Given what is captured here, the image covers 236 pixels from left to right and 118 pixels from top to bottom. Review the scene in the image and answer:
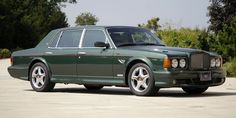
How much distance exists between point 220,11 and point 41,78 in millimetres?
42872

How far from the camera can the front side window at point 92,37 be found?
45.9 feet

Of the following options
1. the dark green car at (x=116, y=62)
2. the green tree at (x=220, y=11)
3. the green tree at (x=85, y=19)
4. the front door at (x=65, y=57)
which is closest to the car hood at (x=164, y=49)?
A: the dark green car at (x=116, y=62)

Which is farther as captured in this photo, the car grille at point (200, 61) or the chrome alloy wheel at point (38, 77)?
the chrome alloy wheel at point (38, 77)

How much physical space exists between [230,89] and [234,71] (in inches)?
226

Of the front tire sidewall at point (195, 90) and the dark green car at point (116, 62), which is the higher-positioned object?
the dark green car at point (116, 62)

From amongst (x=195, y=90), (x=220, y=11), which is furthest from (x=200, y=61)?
(x=220, y=11)

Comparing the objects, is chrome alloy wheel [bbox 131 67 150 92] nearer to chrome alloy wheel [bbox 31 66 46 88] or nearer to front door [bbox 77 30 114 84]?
front door [bbox 77 30 114 84]

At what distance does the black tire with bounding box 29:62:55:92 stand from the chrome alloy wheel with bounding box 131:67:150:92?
97.4 inches

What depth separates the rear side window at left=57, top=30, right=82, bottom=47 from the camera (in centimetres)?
1451

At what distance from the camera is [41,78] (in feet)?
49.0

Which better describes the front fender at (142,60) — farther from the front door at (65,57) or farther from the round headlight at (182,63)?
the front door at (65,57)

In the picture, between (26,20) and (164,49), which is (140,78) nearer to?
(164,49)

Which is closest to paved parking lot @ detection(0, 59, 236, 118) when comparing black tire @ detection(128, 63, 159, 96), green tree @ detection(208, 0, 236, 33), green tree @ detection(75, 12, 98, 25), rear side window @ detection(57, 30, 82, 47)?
black tire @ detection(128, 63, 159, 96)

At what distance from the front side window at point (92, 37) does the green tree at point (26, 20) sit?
54.1 metres
